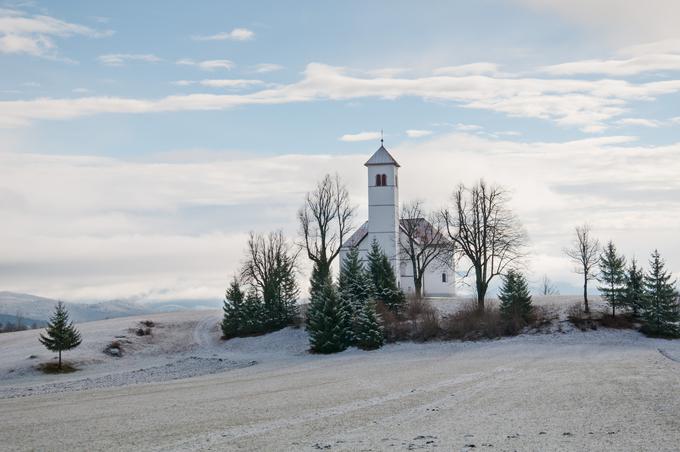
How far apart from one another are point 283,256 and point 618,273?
32894 mm

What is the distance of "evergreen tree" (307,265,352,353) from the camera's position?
47406mm

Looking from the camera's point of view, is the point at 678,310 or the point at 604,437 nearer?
the point at 604,437

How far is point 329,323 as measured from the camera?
157 ft

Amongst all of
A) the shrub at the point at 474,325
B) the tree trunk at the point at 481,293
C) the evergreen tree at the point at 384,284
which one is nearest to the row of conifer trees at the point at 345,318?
the evergreen tree at the point at 384,284

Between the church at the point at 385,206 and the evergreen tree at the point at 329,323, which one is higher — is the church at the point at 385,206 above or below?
above

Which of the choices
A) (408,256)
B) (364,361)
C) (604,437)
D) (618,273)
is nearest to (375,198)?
(408,256)

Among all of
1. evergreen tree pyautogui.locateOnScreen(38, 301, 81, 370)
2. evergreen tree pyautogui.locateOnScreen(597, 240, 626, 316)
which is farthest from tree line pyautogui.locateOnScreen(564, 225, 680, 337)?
evergreen tree pyautogui.locateOnScreen(38, 301, 81, 370)

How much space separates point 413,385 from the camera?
2831 cm

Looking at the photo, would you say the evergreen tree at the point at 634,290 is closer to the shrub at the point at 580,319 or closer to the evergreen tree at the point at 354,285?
the shrub at the point at 580,319

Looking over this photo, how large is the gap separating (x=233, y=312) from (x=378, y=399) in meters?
36.9

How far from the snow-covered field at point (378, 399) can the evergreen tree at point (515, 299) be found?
259cm

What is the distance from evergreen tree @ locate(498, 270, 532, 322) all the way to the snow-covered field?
8.48ft

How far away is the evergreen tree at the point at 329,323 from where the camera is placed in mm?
47406

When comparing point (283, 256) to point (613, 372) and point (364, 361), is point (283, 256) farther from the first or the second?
point (613, 372)
